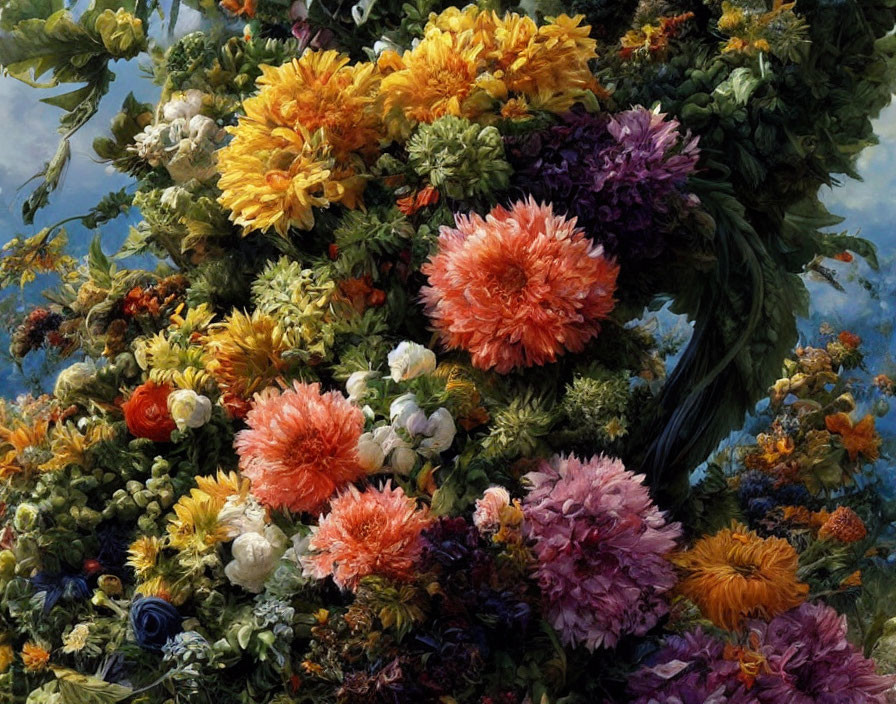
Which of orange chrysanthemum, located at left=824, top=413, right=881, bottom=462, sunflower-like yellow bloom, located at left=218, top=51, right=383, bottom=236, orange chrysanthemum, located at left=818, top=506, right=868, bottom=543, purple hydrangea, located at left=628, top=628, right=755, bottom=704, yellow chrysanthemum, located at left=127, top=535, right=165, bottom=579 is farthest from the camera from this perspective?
orange chrysanthemum, located at left=824, top=413, right=881, bottom=462

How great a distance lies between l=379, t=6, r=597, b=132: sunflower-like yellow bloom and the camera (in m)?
1.35

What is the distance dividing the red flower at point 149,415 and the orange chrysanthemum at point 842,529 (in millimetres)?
811

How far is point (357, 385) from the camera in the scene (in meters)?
1.31

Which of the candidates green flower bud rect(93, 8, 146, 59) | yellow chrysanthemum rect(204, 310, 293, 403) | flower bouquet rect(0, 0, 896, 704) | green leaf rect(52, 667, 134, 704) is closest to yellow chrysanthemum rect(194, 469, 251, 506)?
flower bouquet rect(0, 0, 896, 704)

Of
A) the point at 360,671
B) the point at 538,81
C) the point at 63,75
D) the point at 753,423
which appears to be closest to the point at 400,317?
the point at 538,81

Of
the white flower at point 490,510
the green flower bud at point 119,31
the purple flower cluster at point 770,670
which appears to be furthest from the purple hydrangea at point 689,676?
the green flower bud at point 119,31

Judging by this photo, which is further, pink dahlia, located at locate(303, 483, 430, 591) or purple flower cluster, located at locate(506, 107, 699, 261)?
purple flower cluster, located at locate(506, 107, 699, 261)

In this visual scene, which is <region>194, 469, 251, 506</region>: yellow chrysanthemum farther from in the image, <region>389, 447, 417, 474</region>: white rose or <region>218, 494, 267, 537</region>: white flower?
<region>389, 447, 417, 474</region>: white rose

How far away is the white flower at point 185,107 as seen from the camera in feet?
5.06

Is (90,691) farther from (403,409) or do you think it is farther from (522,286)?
(522,286)

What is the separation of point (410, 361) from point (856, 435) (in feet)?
2.24

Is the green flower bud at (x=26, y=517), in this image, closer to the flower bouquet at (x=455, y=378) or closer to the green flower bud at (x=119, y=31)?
the flower bouquet at (x=455, y=378)

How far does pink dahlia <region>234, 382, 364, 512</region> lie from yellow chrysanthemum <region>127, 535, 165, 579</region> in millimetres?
124

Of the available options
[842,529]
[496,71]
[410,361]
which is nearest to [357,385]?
[410,361]
